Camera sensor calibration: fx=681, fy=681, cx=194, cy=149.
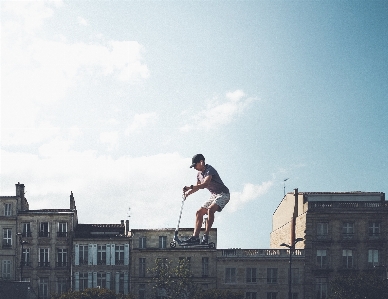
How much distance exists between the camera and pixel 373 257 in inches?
3014

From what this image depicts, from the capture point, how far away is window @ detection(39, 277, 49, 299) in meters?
76.5

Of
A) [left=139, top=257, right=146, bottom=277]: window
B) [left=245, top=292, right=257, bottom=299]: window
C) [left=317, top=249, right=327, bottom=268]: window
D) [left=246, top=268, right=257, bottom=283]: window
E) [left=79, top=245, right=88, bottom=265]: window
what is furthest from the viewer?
[left=246, top=268, right=257, bottom=283]: window

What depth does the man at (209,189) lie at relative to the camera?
13.7 meters

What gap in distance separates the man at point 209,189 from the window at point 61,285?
6590 cm

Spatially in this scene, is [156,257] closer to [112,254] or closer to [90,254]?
[112,254]

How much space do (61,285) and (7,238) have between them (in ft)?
27.0

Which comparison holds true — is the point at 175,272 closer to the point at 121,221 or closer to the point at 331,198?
the point at 121,221

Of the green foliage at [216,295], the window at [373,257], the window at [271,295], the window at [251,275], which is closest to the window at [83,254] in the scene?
the green foliage at [216,295]

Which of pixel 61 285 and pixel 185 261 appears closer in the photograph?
pixel 185 261

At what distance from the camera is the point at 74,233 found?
78.6m

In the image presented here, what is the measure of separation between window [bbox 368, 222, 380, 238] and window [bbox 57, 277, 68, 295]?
115 feet

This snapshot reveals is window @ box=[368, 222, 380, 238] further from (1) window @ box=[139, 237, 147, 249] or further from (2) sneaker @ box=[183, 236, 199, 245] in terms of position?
(2) sneaker @ box=[183, 236, 199, 245]

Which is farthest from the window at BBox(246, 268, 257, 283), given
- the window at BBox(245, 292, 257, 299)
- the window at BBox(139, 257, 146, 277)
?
the window at BBox(139, 257, 146, 277)

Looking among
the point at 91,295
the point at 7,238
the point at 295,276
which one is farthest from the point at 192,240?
the point at 7,238
